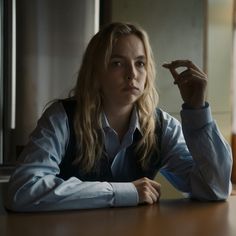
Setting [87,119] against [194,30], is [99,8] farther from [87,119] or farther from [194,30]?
[87,119]

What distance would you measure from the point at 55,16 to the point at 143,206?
57.9 inches

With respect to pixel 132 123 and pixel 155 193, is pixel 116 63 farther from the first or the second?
pixel 155 193

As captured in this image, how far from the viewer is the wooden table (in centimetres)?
93

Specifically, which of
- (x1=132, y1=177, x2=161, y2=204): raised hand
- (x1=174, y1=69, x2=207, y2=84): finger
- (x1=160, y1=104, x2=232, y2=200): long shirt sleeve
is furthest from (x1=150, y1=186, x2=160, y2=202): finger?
(x1=174, y1=69, x2=207, y2=84): finger

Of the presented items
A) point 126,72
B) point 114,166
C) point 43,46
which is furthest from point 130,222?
point 43,46

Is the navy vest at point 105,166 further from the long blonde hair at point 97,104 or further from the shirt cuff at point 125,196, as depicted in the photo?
the shirt cuff at point 125,196

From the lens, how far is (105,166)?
140 cm

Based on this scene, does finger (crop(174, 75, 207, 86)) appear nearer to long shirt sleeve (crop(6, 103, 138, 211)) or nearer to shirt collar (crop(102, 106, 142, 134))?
shirt collar (crop(102, 106, 142, 134))

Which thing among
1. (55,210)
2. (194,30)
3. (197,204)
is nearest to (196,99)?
(197,204)

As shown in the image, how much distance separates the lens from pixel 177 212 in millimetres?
1110

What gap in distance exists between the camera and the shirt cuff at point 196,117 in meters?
1.32

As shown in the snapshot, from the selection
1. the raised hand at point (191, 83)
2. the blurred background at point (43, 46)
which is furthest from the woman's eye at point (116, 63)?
the blurred background at point (43, 46)

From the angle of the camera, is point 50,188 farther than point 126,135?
No

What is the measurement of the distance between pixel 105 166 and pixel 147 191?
244 mm
